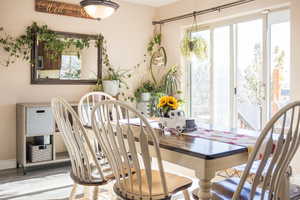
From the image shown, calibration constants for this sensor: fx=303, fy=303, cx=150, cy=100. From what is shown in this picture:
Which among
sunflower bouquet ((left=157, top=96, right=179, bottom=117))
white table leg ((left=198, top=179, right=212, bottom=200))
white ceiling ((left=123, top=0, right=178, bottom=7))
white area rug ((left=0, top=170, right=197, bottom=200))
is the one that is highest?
white ceiling ((left=123, top=0, right=178, bottom=7))

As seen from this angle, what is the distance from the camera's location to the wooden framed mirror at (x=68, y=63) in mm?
4168

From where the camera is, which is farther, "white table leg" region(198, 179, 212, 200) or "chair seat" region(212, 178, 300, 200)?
"chair seat" region(212, 178, 300, 200)

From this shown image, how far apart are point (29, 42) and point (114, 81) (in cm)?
128

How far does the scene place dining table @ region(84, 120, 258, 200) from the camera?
5.21ft

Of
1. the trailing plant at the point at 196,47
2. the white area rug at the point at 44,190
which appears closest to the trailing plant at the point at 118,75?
the trailing plant at the point at 196,47

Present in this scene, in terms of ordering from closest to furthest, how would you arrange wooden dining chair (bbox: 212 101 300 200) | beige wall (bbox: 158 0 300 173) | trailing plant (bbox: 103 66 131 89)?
1. wooden dining chair (bbox: 212 101 300 200)
2. beige wall (bbox: 158 0 300 173)
3. trailing plant (bbox: 103 66 131 89)

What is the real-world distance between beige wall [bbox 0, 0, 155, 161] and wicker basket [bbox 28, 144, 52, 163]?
0.44 meters

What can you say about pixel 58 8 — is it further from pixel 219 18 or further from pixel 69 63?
pixel 219 18

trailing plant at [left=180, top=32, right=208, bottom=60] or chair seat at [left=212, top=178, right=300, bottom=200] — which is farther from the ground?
trailing plant at [left=180, top=32, right=208, bottom=60]

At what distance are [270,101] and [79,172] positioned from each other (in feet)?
8.42

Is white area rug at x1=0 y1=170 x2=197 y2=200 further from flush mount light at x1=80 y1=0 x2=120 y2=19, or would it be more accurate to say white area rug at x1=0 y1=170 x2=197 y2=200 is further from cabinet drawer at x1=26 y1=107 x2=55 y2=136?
flush mount light at x1=80 y1=0 x2=120 y2=19

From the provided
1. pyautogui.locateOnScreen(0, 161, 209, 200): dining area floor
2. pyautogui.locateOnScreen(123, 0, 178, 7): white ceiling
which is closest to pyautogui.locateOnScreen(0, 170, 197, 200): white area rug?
pyautogui.locateOnScreen(0, 161, 209, 200): dining area floor

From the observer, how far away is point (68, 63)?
4395 millimetres

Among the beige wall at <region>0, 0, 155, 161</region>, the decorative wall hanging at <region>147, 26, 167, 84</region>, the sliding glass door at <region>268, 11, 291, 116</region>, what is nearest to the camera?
the sliding glass door at <region>268, 11, 291, 116</region>
